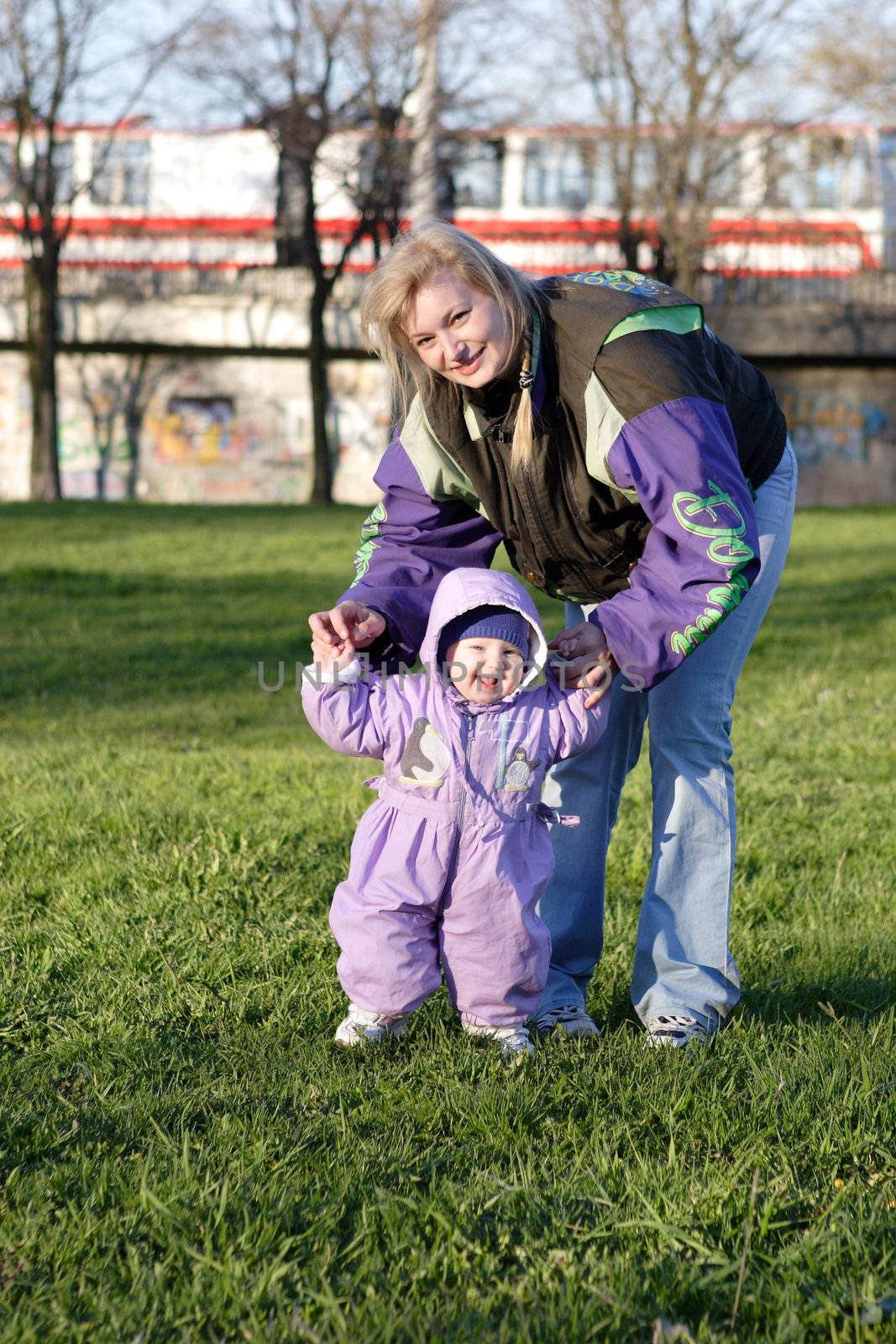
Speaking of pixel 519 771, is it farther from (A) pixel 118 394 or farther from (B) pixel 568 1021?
(A) pixel 118 394

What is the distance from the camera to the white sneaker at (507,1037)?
339 centimetres

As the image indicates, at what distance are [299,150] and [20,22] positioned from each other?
527 centimetres

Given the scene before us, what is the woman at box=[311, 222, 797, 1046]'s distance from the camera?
303 cm

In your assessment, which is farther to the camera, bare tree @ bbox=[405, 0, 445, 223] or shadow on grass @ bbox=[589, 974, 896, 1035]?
bare tree @ bbox=[405, 0, 445, 223]

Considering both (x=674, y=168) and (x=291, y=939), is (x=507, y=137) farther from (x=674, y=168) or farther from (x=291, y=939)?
(x=291, y=939)

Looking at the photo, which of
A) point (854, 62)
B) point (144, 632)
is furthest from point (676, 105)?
Result: point (144, 632)

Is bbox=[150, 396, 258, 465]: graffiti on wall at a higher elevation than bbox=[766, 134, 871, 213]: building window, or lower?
lower

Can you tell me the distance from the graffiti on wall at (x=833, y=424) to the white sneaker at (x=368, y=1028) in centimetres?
2928

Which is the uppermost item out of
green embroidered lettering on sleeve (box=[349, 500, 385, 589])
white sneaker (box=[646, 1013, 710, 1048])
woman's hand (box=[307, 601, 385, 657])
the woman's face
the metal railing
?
the metal railing

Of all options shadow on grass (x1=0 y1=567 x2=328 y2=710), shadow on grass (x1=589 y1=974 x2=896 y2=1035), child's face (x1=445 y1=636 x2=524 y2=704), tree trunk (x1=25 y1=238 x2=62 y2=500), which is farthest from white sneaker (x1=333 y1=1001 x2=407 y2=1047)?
tree trunk (x1=25 y1=238 x2=62 y2=500)

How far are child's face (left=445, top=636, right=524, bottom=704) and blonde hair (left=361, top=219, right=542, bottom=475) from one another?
0.42 meters

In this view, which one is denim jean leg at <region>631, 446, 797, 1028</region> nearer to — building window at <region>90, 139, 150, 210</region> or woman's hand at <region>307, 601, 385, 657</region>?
woman's hand at <region>307, 601, 385, 657</region>

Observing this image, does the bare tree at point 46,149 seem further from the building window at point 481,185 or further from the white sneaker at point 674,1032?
the white sneaker at point 674,1032

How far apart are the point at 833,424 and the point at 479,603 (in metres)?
29.7
